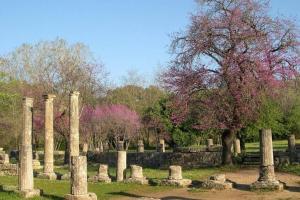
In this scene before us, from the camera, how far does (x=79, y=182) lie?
1529 cm

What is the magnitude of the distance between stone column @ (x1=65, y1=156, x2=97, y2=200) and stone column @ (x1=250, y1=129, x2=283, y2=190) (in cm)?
628

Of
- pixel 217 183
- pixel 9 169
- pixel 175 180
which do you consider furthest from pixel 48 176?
pixel 217 183

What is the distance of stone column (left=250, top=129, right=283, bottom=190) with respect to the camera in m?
17.3

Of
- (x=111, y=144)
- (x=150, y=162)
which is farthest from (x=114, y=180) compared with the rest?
(x=111, y=144)

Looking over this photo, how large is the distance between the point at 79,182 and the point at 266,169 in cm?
712

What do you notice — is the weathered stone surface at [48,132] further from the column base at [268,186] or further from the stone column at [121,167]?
the column base at [268,186]

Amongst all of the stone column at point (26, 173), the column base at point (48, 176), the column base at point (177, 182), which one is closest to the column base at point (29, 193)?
the stone column at point (26, 173)

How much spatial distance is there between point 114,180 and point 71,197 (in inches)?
264

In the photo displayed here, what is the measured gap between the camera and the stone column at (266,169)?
56.8 ft

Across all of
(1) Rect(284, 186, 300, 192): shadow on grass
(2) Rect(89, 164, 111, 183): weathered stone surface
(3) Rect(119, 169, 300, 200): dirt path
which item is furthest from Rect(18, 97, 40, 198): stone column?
(1) Rect(284, 186, 300, 192): shadow on grass

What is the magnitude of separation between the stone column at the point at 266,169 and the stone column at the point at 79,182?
6284mm

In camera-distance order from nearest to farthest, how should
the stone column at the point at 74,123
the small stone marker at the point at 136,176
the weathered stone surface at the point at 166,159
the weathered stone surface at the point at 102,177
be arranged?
1. the stone column at the point at 74,123
2. the small stone marker at the point at 136,176
3. the weathered stone surface at the point at 102,177
4. the weathered stone surface at the point at 166,159

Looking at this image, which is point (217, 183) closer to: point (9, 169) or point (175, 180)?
point (175, 180)

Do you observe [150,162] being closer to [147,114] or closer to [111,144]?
[147,114]
